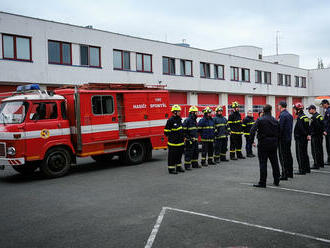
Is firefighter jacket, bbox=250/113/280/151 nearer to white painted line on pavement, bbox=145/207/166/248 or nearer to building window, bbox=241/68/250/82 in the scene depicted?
white painted line on pavement, bbox=145/207/166/248

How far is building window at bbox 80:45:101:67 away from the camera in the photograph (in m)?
23.9

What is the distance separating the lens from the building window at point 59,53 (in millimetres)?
22250

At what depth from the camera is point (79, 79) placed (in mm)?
23578

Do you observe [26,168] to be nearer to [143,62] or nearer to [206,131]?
[206,131]

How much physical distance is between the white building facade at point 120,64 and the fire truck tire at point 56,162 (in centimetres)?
1233

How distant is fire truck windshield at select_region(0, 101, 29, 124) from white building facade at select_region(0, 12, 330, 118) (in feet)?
38.5

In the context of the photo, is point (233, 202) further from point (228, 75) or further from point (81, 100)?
point (228, 75)

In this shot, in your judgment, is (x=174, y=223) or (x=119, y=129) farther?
(x=119, y=129)

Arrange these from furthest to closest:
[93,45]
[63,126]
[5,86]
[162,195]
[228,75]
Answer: [228,75] → [93,45] → [5,86] → [63,126] → [162,195]

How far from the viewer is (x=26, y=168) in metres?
10.4

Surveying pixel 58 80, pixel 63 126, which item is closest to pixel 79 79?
pixel 58 80

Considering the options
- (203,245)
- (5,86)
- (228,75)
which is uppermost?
(228,75)

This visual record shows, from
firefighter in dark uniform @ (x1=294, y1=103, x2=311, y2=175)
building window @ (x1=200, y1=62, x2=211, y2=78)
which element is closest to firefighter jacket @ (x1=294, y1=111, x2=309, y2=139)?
firefighter in dark uniform @ (x1=294, y1=103, x2=311, y2=175)

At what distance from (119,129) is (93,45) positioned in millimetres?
14328
